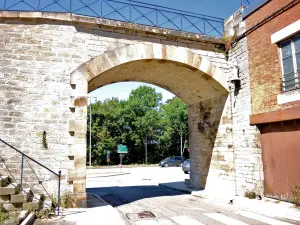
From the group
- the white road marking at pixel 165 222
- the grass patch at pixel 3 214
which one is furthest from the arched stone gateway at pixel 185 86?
the white road marking at pixel 165 222

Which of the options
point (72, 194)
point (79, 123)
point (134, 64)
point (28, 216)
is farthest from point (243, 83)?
point (28, 216)

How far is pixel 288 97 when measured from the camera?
292 inches

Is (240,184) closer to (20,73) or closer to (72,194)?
(72,194)

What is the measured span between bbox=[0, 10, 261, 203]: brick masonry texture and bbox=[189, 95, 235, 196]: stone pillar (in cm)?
12

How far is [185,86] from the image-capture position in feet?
36.0

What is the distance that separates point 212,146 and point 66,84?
20.6 feet

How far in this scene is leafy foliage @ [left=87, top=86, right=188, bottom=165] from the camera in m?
38.4

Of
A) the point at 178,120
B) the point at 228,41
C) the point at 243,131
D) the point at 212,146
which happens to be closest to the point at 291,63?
the point at 243,131

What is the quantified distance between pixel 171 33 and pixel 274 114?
426 cm

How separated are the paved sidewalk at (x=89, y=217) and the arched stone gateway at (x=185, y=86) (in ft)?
2.31

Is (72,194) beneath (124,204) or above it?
above

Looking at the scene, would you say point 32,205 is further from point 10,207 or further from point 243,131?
point 243,131

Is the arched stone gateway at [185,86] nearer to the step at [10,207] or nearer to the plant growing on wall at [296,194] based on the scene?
the step at [10,207]

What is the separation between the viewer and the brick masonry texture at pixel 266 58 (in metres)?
7.73
